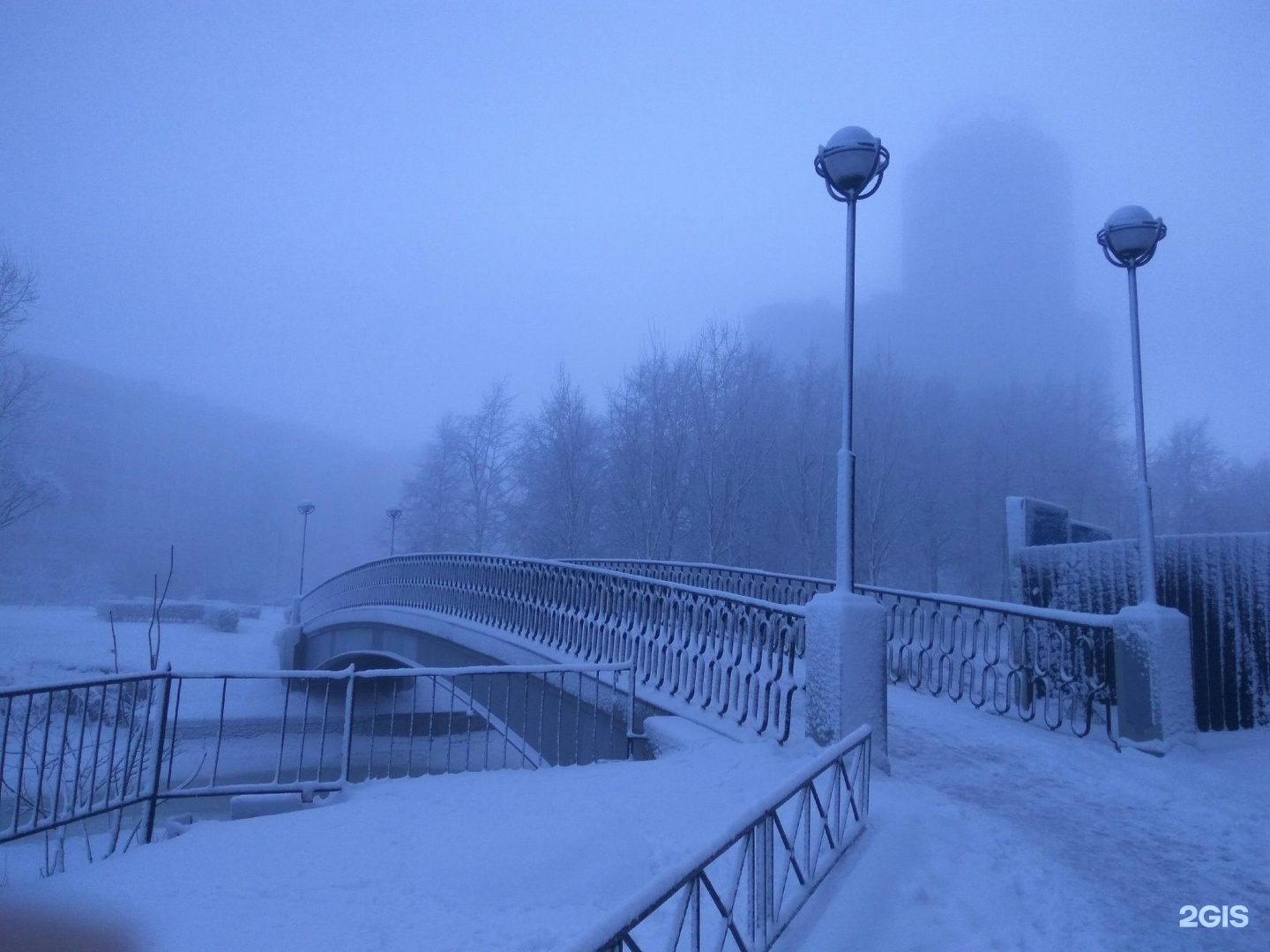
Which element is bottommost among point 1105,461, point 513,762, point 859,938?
point 513,762

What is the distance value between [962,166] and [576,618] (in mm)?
132852

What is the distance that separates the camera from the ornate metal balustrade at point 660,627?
7.23 metres

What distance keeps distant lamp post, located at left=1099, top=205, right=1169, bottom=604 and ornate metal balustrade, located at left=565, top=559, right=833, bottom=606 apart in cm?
459

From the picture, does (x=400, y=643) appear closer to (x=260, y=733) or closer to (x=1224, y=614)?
(x=260, y=733)

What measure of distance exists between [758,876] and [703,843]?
1.54 ft

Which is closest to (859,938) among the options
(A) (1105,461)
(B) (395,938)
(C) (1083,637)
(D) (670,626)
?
(B) (395,938)

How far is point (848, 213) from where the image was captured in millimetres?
7227

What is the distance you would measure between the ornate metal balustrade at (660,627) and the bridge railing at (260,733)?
19.1 inches

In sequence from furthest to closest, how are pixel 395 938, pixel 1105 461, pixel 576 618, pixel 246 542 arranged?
pixel 246 542, pixel 1105 461, pixel 576 618, pixel 395 938

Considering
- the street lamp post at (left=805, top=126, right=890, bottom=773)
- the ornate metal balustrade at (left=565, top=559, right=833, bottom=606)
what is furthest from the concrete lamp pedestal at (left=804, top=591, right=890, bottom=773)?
the ornate metal balustrade at (left=565, top=559, right=833, bottom=606)

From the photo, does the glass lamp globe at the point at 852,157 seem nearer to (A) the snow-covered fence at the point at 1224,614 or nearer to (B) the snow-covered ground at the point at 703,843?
(B) the snow-covered ground at the point at 703,843

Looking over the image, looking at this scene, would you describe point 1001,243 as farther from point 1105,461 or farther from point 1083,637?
point 1083,637

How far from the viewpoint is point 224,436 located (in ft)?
426

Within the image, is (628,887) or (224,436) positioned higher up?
(224,436)
